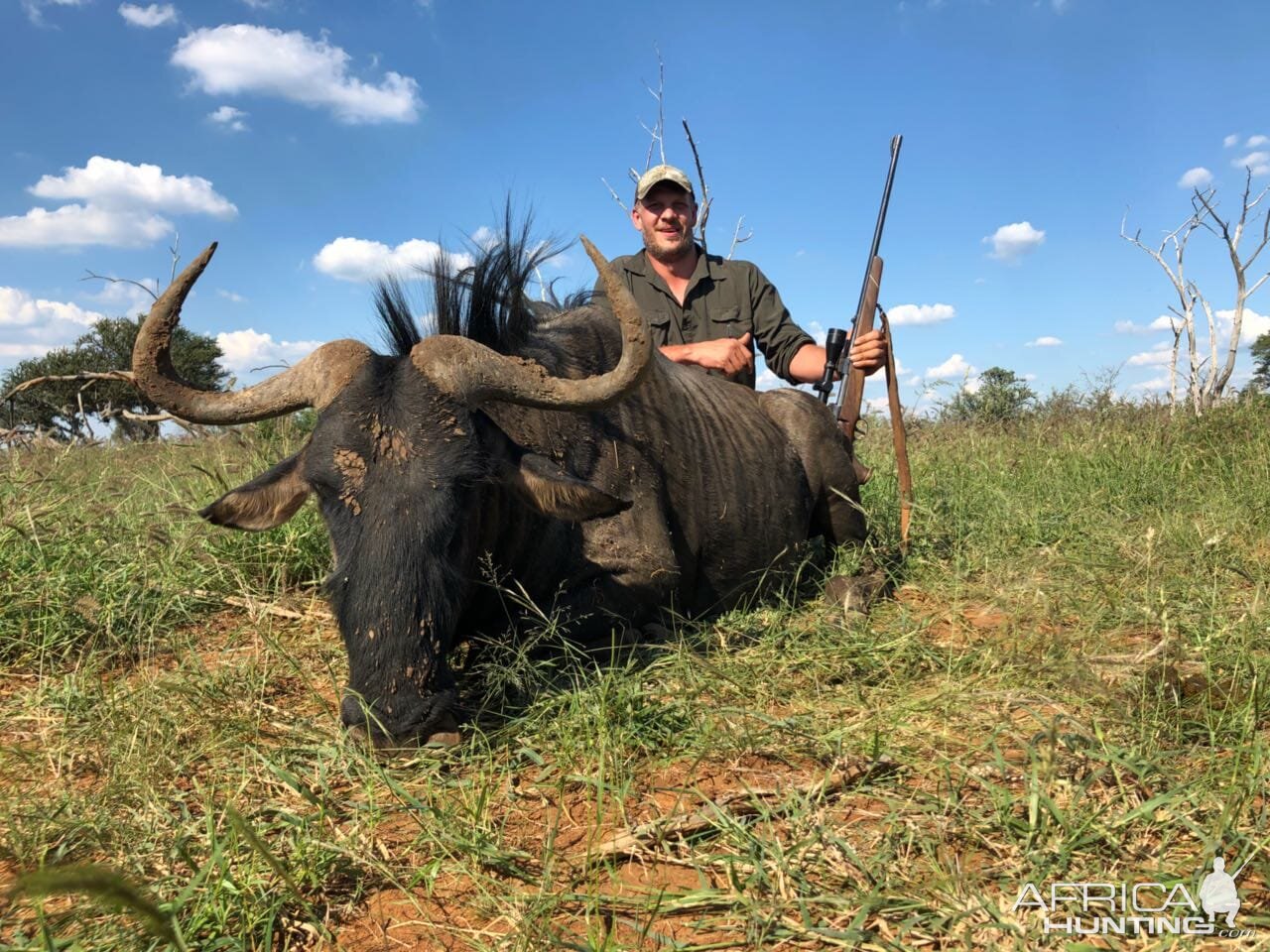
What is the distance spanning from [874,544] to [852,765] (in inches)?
138

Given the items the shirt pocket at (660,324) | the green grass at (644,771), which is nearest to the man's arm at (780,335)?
the shirt pocket at (660,324)

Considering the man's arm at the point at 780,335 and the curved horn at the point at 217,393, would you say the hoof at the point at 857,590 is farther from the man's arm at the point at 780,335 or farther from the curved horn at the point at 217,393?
the curved horn at the point at 217,393

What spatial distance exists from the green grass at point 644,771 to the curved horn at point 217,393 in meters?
0.97

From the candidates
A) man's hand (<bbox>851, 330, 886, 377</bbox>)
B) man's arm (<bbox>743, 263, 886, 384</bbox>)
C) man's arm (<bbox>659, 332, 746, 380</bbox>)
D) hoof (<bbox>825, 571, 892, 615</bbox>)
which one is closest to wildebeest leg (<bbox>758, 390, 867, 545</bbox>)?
man's hand (<bbox>851, 330, 886, 377</bbox>)

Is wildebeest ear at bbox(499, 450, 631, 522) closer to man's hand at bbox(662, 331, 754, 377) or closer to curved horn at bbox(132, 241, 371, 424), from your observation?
curved horn at bbox(132, 241, 371, 424)

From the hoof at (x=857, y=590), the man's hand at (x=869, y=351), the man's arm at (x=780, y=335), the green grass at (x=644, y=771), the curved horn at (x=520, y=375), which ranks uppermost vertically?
the man's arm at (x=780, y=335)

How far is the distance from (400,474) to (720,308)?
176 inches

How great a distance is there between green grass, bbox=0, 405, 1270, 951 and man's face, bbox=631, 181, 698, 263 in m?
3.57

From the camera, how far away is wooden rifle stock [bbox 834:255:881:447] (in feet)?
19.1

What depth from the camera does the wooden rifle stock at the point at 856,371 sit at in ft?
19.1

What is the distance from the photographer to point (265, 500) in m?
3.16

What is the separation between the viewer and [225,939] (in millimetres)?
1738

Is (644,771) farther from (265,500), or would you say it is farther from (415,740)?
(265,500)

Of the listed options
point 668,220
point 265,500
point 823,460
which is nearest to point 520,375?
point 265,500
